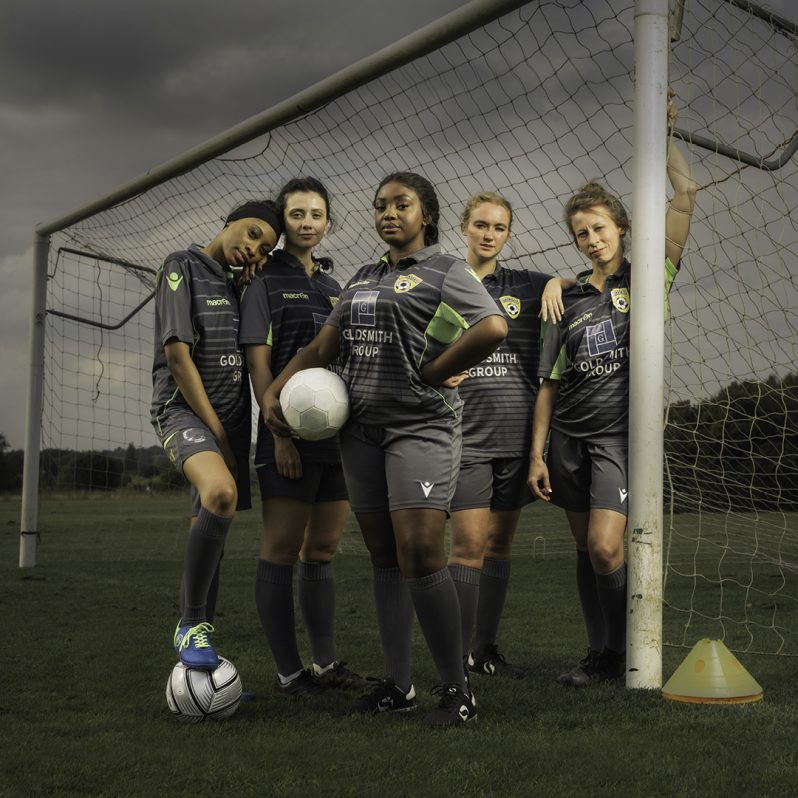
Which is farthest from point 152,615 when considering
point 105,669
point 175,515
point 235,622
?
point 175,515

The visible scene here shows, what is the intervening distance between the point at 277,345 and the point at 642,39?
6.19 ft

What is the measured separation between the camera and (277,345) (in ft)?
13.1

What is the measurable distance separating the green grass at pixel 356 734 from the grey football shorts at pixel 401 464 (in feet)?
2.36

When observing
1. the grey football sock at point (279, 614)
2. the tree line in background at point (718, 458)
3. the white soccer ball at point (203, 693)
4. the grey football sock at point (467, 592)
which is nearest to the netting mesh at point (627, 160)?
the tree line in background at point (718, 458)

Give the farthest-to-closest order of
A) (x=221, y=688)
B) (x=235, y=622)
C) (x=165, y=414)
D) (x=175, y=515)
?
(x=175, y=515), (x=235, y=622), (x=165, y=414), (x=221, y=688)

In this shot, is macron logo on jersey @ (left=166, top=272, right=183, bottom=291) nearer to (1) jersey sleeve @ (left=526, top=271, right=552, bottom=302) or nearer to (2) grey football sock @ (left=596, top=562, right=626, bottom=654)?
(1) jersey sleeve @ (left=526, top=271, right=552, bottom=302)

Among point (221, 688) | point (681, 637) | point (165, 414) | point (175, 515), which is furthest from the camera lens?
point (175, 515)

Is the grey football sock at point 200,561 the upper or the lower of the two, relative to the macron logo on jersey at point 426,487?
lower

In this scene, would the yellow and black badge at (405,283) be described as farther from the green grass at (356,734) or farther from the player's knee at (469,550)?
the green grass at (356,734)

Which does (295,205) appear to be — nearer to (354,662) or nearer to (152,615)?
(354,662)

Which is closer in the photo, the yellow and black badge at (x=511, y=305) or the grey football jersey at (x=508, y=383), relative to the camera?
the grey football jersey at (x=508, y=383)

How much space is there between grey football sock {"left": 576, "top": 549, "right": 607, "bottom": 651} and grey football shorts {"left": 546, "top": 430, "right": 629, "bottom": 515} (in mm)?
253

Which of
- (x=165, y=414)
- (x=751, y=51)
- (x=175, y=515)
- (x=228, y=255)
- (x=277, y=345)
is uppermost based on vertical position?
(x=751, y=51)

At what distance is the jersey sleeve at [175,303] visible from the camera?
12.1 ft
